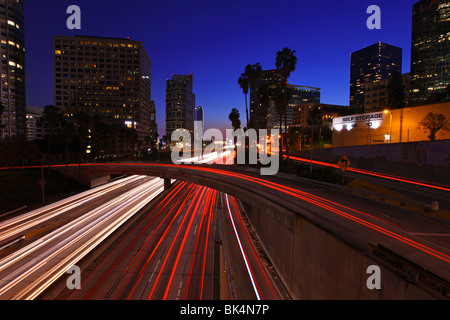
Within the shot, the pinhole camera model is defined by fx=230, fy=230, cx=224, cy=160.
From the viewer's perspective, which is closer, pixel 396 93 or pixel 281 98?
pixel 281 98

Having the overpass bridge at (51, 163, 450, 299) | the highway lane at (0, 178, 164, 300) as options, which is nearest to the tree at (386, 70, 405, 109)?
the overpass bridge at (51, 163, 450, 299)

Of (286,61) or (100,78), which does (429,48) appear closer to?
(286,61)

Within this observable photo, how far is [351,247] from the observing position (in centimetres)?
944

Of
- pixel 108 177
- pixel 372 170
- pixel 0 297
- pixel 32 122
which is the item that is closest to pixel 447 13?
pixel 372 170

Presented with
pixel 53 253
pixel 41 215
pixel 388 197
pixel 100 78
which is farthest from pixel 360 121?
pixel 100 78

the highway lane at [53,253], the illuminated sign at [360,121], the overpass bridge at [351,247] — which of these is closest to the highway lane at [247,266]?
the overpass bridge at [351,247]

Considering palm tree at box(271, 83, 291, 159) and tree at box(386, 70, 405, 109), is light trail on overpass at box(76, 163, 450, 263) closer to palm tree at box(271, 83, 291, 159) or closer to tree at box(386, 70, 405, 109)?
palm tree at box(271, 83, 291, 159)

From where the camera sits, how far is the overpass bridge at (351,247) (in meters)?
7.58

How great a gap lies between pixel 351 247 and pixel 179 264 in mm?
14944

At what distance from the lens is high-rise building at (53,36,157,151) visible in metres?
128

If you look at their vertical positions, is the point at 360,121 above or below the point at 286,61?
below

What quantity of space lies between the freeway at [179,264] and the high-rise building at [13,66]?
459 feet
